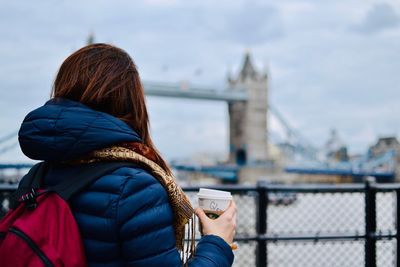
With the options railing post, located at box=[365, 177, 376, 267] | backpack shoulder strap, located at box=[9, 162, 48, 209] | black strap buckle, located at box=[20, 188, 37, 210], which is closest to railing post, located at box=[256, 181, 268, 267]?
railing post, located at box=[365, 177, 376, 267]

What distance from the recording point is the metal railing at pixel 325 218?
8.09 ft

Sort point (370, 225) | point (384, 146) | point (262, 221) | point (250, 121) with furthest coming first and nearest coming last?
1. point (250, 121)
2. point (384, 146)
3. point (370, 225)
4. point (262, 221)

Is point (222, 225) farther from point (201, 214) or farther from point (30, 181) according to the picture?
point (30, 181)

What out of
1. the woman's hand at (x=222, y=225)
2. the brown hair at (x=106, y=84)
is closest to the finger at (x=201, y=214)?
the woman's hand at (x=222, y=225)

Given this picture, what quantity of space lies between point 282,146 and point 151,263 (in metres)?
42.5

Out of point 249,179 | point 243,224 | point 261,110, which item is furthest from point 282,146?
point 243,224

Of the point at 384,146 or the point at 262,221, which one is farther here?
the point at 384,146

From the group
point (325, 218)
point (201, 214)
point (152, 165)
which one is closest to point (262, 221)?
point (325, 218)

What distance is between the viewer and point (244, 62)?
4019 cm

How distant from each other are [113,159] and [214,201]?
250mm

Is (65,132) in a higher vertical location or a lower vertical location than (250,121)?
lower

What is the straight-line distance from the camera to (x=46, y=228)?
0.83 metres

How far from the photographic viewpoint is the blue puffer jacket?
847 millimetres

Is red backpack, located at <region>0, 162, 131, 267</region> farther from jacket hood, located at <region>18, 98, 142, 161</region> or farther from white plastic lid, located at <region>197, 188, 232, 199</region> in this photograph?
white plastic lid, located at <region>197, 188, 232, 199</region>
